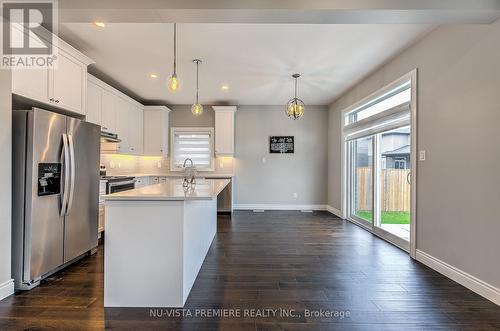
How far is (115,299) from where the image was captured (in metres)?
2.01

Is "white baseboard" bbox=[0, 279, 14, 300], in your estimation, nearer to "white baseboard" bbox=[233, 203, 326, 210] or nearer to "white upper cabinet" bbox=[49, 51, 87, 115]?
"white upper cabinet" bbox=[49, 51, 87, 115]

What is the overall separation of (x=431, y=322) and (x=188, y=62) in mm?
3986

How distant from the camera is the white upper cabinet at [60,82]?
92.9 inches

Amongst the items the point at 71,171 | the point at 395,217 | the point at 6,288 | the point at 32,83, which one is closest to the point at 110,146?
the point at 71,171

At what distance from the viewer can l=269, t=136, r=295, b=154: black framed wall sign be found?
20.7ft

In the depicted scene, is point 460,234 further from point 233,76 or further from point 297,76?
point 233,76

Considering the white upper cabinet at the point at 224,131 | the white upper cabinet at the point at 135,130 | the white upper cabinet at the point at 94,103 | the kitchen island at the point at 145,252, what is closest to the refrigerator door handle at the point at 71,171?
the kitchen island at the point at 145,252

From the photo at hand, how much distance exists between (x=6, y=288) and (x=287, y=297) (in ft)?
8.02

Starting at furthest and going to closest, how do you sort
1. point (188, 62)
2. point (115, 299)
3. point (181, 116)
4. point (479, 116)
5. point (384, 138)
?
point (181, 116)
point (384, 138)
point (188, 62)
point (479, 116)
point (115, 299)

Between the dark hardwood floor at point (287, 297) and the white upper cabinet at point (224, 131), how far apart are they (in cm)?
305

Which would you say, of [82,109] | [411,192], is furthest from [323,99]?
[82,109]

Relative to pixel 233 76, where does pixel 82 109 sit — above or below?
below

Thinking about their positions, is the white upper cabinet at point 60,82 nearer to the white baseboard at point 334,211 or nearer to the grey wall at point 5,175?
the grey wall at point 5,175

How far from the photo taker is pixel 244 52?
11.0 feet
